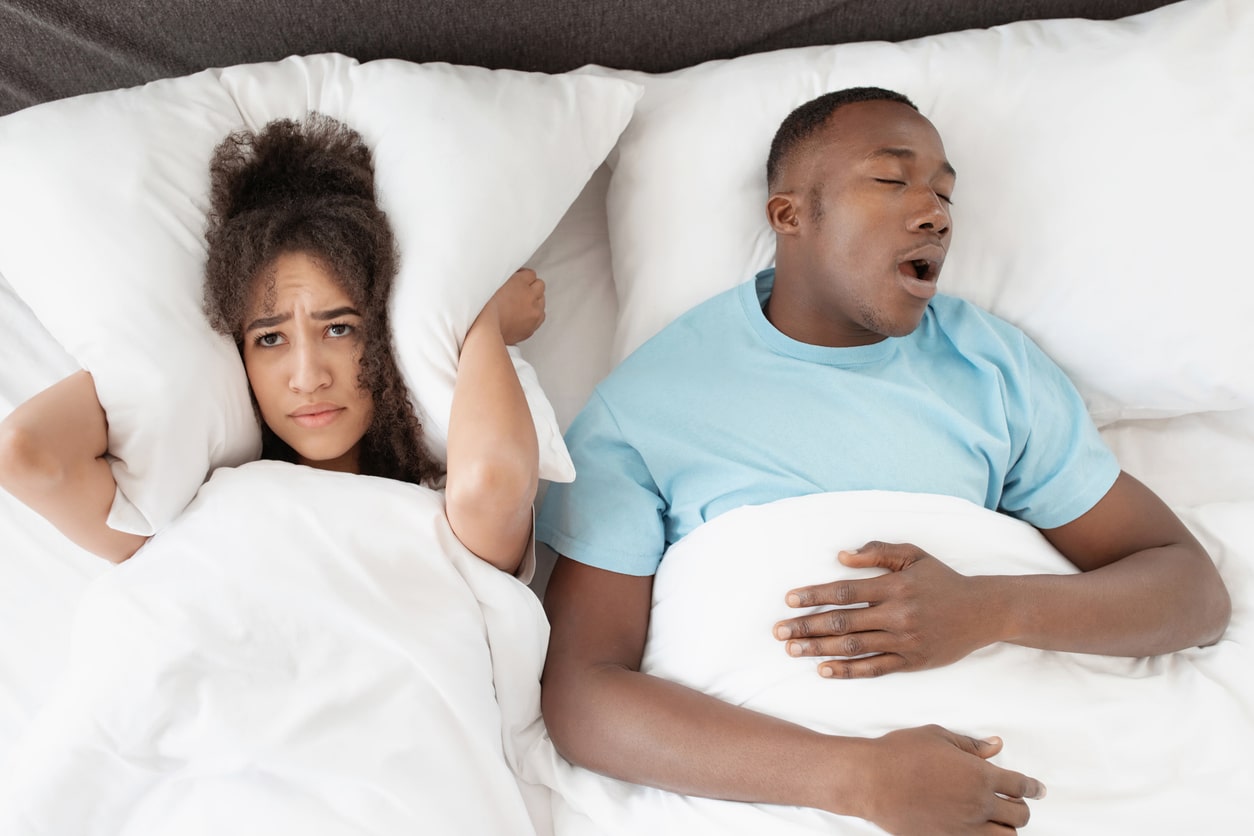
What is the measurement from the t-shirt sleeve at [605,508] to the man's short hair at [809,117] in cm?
45

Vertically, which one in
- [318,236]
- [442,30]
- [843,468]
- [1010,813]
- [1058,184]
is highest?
[442,30]

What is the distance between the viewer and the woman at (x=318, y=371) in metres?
1.11

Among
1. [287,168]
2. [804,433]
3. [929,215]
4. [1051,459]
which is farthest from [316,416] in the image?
[1051,459]

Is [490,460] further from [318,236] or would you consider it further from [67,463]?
[67,463]

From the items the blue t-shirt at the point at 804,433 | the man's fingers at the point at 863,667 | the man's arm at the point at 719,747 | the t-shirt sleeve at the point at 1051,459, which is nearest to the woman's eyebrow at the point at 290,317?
the blue t-shirt at the point at 804,433

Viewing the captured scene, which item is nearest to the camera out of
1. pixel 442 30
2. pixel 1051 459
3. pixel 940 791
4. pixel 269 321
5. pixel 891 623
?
pixel 940 791

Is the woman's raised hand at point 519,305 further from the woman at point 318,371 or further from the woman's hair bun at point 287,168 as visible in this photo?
the woman's hair bun at point 287,168

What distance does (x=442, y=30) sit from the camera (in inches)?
58.3

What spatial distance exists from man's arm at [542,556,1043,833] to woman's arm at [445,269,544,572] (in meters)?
0.14

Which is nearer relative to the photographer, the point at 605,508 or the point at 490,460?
the point at 490,460

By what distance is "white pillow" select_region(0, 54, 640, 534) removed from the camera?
1139 millimetres

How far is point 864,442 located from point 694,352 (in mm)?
265

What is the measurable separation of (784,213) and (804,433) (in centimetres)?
33

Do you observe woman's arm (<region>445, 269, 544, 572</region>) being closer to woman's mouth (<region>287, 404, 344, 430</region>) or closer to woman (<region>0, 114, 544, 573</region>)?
woman (<region>0, 114, 544, 573</region>)
